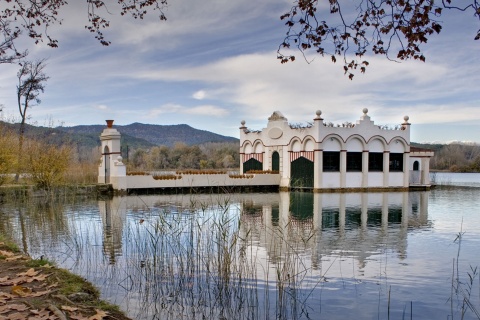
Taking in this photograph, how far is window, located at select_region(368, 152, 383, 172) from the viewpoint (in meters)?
29.7

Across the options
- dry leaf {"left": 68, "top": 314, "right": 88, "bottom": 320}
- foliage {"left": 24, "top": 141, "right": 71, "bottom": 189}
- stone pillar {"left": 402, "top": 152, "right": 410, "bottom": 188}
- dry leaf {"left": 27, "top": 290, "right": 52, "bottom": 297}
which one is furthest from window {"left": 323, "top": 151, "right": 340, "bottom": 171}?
dry leaf {"left": 68, "top": 314, "right": 88, "bottom": 320}

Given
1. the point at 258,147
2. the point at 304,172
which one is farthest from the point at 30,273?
the point at 258,147

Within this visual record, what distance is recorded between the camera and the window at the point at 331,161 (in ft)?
93.5

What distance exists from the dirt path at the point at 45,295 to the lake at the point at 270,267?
1.70 feet

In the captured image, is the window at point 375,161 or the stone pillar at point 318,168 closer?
the stone pillar at point 318,168

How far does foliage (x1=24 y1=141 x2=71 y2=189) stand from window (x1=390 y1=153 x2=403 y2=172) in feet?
65.0

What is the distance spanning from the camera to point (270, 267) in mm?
7621

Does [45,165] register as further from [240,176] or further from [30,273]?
[30,273]

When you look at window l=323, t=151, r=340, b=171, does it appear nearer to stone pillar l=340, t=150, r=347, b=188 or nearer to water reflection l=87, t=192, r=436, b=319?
stone pillar l=340, t=150, r=347, b=188

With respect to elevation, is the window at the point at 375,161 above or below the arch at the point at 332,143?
below

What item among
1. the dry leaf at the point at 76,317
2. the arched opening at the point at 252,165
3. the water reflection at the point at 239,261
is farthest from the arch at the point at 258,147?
the dry leaf at the point at 76,317

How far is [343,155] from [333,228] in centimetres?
1726

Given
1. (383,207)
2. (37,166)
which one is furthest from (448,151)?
(37,166)

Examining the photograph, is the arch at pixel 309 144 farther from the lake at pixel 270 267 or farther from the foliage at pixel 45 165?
the lake at pixel 270 267
